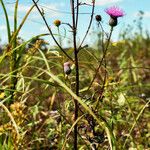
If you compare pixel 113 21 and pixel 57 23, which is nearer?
pixel 113 21

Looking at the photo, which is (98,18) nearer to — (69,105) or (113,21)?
(113,21)

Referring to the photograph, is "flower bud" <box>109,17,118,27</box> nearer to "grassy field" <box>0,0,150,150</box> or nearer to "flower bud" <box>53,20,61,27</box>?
"grassy field" <box>0,0,150,150</box>

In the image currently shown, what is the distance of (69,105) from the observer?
2.08 m

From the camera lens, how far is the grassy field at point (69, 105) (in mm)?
1890

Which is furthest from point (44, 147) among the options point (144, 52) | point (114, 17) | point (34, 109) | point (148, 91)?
point (144, 52)

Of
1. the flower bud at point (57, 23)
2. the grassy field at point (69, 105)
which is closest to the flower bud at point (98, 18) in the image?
the grassy field at point (69, 105)

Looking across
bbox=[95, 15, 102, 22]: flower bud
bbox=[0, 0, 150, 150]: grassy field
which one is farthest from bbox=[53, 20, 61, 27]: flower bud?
bbox=[95, 15, 102, 22]: flower bud

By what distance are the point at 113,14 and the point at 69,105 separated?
17.7 inches

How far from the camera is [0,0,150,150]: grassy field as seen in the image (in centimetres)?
189

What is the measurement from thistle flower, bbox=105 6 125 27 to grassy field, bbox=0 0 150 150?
20 millimetres

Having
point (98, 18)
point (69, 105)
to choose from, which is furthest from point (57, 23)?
point (69, 105)

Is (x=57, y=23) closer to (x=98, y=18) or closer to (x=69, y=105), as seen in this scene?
(x=98, y=18)

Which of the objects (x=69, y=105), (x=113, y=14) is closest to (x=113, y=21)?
(x=113, y=14)

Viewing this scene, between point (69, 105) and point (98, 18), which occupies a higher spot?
point (98, 18)
